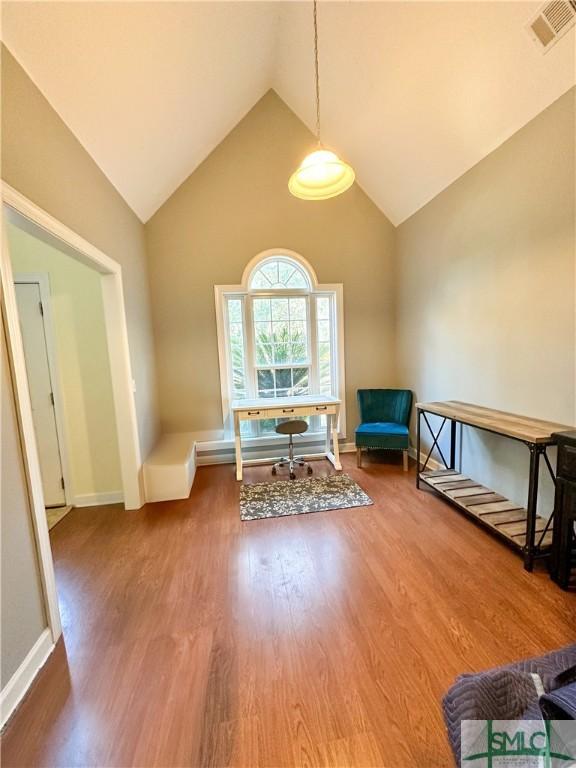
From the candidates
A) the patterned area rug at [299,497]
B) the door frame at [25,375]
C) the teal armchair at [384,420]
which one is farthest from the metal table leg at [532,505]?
the door frame at [25,375]

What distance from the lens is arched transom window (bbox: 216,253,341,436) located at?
12.7 feet

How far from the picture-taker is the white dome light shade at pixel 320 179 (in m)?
1.85

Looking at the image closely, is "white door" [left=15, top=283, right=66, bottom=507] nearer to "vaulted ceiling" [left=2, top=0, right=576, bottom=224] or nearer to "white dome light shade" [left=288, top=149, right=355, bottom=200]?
"vaulted ceiling" [left=2, top=0, right=576, bottom=224]

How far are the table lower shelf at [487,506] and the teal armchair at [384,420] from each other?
0.55m

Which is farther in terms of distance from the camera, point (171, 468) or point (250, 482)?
point (250, 482)

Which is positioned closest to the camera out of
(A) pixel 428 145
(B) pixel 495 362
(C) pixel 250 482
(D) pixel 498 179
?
(D) pixel 498 179

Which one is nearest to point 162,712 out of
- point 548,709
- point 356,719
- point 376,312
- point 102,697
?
point 102,697

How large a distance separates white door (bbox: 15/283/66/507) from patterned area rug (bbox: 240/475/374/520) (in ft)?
5.79

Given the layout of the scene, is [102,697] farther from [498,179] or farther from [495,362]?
[498,179]

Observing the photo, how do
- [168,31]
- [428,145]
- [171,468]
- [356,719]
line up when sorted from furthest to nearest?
1. [171,468]
2. [428,145]
3. [168,31]
4. [356,719]

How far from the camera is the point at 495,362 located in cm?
254

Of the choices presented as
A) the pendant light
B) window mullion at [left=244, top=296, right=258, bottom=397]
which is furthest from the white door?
the pendant light

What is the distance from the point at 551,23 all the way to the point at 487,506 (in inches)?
117

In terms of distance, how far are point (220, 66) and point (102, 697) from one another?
13.6ft
